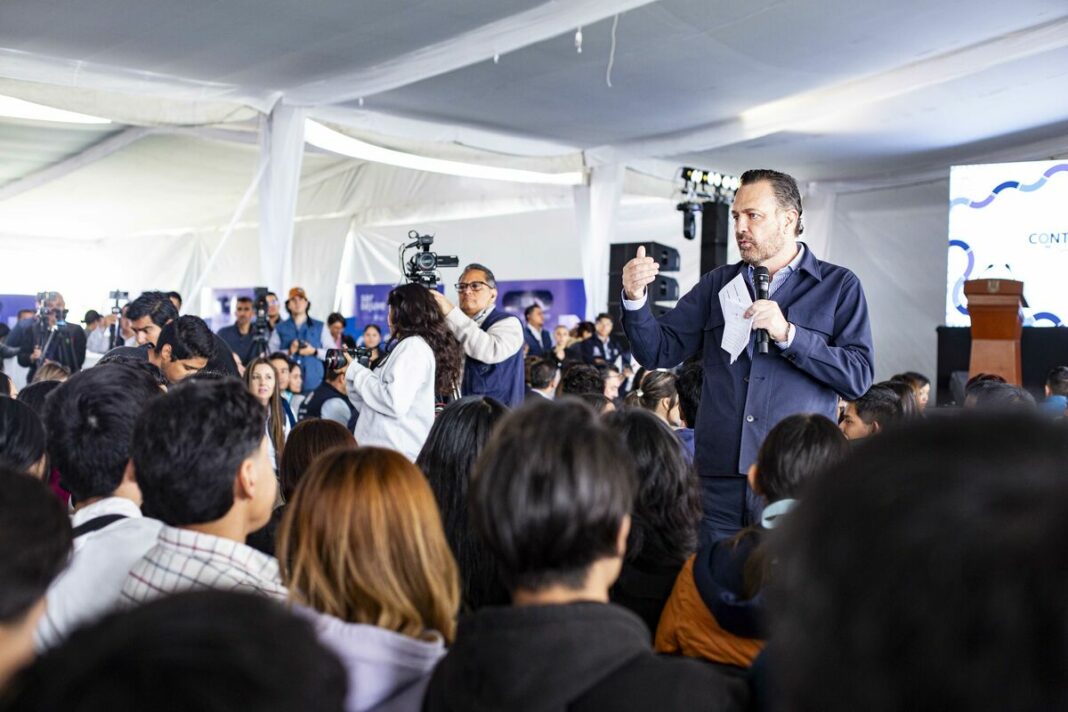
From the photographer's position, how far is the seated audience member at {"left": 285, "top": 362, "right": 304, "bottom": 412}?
6105mm

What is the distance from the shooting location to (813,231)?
12594 millimetres

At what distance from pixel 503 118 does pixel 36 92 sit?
4155mm

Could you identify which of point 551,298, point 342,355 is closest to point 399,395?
point 342,355

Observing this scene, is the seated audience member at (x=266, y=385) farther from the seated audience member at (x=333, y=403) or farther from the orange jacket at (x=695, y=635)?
the orange jacket at (x=695, y=635)

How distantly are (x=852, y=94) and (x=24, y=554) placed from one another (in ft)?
28.2

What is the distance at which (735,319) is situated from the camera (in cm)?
255

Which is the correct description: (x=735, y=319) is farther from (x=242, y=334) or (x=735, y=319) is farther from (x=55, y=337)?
(x=55, y=337)

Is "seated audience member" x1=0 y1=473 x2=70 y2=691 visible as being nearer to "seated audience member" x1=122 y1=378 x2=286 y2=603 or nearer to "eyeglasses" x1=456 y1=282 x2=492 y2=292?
"seated audience member" x1=122 y1=378 x2=286 y2=603

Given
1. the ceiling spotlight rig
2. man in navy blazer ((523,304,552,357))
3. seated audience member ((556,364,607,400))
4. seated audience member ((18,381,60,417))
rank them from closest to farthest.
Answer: seated audience member ((18,381,60,417))
seated audience member ((556,364,607,400))
the ceiling spotlight rig
man in navy blazer ((523,304,552,357))

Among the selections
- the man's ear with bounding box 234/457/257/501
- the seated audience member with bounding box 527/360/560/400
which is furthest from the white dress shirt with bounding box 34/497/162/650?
the seated audience member with bounding box 527/360/560/400

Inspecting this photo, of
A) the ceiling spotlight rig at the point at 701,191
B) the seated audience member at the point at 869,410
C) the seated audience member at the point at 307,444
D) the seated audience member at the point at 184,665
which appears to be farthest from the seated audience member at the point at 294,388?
the seated audience member at the point at 184,665

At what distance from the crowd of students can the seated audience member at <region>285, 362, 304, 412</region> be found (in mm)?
3121

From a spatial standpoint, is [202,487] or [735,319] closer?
[202,487]

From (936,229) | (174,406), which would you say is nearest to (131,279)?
(936,229)
